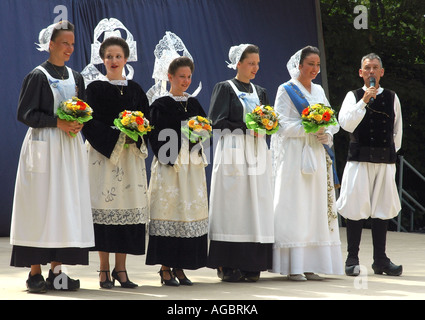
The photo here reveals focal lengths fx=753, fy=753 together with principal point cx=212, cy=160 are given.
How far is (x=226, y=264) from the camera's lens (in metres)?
6.08

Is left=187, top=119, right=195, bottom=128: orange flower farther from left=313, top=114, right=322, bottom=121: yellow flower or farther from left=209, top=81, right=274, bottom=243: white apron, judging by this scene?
left=313, top=114, right=322, bottom=121: yellow flower

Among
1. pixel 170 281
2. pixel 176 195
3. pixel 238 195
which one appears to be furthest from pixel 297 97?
pixel 170 281

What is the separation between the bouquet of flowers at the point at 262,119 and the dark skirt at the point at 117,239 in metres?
1.26

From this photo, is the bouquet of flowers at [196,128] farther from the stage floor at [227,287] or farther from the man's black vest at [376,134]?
the man's black vest at [376,134]

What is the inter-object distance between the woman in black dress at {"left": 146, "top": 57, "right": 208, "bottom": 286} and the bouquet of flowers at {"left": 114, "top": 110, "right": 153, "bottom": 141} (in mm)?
373

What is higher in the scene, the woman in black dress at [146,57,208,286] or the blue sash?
the blue sash

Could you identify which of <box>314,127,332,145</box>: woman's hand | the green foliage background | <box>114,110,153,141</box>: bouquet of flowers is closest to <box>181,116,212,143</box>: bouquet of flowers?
<box>114,110,153,141</box>: bouquet of flowers

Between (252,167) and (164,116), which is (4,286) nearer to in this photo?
(164,116)

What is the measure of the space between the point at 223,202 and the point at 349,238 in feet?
4.45

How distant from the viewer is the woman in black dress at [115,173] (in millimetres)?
5562

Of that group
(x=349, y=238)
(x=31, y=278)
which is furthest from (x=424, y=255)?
(x=31, y=278)

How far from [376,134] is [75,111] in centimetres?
285

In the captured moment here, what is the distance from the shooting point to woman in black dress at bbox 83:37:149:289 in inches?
219

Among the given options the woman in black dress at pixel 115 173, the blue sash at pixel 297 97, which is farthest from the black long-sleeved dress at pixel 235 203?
the woman in black dress at pixel 115 173
